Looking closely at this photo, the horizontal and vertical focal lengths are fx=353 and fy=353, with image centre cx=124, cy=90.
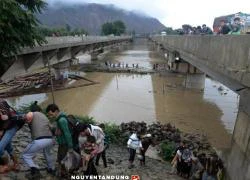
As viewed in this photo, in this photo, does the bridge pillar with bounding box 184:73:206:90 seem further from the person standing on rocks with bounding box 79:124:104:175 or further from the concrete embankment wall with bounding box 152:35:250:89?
the person standing on rocks with bounding box 79:124:104:175

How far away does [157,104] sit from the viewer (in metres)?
26.6

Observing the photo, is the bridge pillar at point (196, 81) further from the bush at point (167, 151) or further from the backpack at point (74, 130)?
the backpack at point (74, 130)

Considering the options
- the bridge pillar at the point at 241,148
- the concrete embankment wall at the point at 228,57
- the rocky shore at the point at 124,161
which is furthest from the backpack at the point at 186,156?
the concrete embankment wall at the point at 228,57

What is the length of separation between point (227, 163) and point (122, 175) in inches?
136

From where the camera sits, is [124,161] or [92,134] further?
[124,161]

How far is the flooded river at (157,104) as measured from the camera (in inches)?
822

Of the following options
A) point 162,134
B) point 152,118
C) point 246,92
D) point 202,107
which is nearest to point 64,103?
point 152,118

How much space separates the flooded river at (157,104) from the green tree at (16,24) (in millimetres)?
10007

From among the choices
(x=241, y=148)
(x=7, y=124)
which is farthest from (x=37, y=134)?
(x=241, y=148)

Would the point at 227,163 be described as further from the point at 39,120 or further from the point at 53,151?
the point at 39,120

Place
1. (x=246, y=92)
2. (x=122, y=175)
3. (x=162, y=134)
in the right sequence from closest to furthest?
(x=122, y=175)
(x=246, y=92)
(x=162, y=134)

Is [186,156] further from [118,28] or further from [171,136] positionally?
[118,28]

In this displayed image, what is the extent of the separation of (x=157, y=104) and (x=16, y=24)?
1761cm

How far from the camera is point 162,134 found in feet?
50.7
